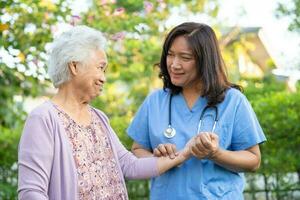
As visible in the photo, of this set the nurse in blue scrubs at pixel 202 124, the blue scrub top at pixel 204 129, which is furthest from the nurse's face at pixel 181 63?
the blue scrub top at pixel 204 129

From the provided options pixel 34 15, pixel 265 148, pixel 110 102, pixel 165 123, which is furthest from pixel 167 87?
pixel 110 102

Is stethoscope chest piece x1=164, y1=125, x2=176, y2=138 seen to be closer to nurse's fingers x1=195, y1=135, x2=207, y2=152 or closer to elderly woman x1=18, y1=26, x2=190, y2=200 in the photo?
elderly woman x1=18, y1=26, x2=190, y2=200

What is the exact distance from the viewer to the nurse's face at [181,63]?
3129 millimetres

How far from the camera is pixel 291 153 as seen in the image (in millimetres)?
5570

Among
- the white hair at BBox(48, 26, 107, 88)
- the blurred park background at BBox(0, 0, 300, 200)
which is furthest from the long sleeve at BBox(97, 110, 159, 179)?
the blurred park background at BBox(0, 0, 300, 200)

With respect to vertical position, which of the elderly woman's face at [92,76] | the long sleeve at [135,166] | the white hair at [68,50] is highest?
the white hair at [68,50]

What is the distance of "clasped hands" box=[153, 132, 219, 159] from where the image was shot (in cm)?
290

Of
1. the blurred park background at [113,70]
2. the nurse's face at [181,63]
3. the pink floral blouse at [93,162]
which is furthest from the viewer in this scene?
the blurred park background at [113,70]

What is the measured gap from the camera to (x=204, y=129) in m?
3.13

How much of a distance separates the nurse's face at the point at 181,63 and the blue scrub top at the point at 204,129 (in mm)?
133

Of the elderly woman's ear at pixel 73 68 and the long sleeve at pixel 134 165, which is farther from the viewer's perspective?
the long sleeve at pixel 134 165

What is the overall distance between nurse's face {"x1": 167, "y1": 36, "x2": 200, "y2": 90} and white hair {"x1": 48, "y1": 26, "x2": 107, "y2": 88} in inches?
17.1

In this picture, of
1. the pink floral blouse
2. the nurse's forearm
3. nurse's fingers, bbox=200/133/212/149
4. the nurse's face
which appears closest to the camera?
the pink floral blouse

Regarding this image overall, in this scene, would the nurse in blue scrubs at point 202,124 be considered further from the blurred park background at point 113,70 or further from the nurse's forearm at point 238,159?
the blurred park background at point 113,70
